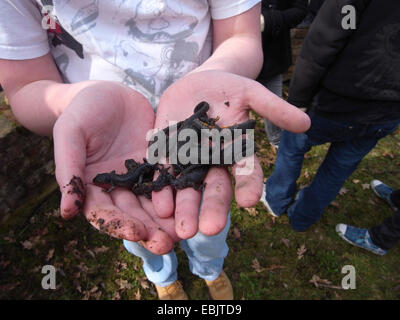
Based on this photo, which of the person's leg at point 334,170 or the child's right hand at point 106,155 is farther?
the person's leg at point 334,170

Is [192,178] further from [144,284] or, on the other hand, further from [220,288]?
[144,284]

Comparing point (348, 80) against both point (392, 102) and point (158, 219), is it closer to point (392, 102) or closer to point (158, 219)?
point (392, 102)

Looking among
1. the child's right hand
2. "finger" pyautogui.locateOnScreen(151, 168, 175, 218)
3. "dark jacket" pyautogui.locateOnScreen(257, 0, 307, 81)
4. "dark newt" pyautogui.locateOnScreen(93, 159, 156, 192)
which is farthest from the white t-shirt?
"dark jacket" pyautogui.locateOnScreen(257, 0, 307, 81)

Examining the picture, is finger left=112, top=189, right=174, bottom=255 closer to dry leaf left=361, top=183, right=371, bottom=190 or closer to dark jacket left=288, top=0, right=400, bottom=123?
dark jacket left=288, top=0, right=400, bottom=123

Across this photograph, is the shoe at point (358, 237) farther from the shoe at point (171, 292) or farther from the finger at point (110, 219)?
the finger at point (110, 219)

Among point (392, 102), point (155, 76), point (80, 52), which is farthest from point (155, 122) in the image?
point (392, 102)

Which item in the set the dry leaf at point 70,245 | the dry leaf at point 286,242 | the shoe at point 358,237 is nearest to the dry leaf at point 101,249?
the dry leaf at point 70,245
